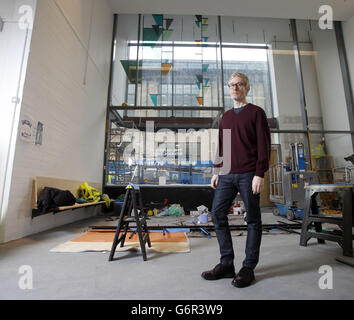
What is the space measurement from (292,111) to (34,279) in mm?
6739

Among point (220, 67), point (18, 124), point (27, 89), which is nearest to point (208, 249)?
point (18, 124)

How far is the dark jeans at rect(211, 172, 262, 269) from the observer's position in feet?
4.34

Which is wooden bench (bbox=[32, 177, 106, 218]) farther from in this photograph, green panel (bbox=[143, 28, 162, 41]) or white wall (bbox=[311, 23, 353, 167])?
white wall (bbox=[311, 23, 353, 167])

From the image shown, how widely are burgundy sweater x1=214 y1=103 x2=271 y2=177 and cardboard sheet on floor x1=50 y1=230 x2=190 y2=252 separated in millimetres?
1142

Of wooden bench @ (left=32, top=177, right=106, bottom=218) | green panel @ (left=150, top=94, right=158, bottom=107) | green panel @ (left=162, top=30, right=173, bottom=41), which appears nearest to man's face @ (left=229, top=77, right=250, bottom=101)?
wooden bench @ (left=32, top=177, right=106, bottom=218)

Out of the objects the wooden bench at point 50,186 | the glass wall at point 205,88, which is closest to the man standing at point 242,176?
the wooden bench at point 50,186

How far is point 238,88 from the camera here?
1461 millimetres

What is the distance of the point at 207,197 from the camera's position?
491 centimetres

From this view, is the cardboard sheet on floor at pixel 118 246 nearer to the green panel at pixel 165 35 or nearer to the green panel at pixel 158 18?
the green panel at pixel 165 35

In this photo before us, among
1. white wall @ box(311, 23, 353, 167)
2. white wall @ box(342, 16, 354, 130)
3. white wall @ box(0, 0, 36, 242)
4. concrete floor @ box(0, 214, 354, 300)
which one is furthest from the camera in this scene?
white wall @ box(342, 16, 354, 130)

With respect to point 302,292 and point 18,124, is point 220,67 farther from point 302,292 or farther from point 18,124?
point 302,292

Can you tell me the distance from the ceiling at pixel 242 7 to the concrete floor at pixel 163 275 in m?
6.43

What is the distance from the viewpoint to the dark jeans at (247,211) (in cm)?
132

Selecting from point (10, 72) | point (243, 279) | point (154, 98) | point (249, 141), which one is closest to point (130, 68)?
point (154, 98)
